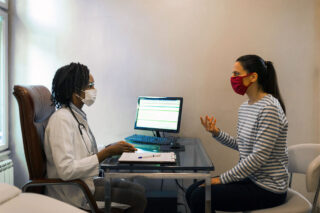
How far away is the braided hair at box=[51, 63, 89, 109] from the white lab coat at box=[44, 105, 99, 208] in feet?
0.24

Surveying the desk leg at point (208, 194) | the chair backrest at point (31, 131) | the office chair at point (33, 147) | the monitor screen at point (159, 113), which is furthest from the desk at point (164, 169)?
the monitor screen at point (159, 113)

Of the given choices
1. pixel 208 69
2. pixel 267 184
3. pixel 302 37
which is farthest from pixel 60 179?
pixel 302 37

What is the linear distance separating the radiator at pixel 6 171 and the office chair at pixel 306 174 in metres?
2.03

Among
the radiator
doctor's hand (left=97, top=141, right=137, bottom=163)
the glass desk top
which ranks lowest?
the radiator

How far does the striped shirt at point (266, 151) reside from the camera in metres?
1.62

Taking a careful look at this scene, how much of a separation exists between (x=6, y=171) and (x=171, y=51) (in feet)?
5.82

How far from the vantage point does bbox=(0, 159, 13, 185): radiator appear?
97.1 inches

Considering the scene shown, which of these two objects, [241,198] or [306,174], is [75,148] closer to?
[241,198]

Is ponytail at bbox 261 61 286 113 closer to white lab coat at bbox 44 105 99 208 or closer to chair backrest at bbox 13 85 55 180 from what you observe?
white lab coat at bbox 44 105 99 208

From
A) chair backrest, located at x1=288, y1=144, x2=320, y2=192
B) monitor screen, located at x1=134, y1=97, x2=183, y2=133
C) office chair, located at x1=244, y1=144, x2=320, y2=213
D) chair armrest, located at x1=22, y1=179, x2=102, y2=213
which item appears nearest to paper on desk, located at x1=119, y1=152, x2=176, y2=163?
chair armrest, located at x1=22, y1=179, x2=102, y2=213

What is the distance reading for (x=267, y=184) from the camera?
1649 mm

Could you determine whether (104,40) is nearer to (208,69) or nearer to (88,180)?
(208,69)

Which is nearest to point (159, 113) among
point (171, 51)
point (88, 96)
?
point (171, 51)

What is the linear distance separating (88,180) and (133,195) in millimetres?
282
